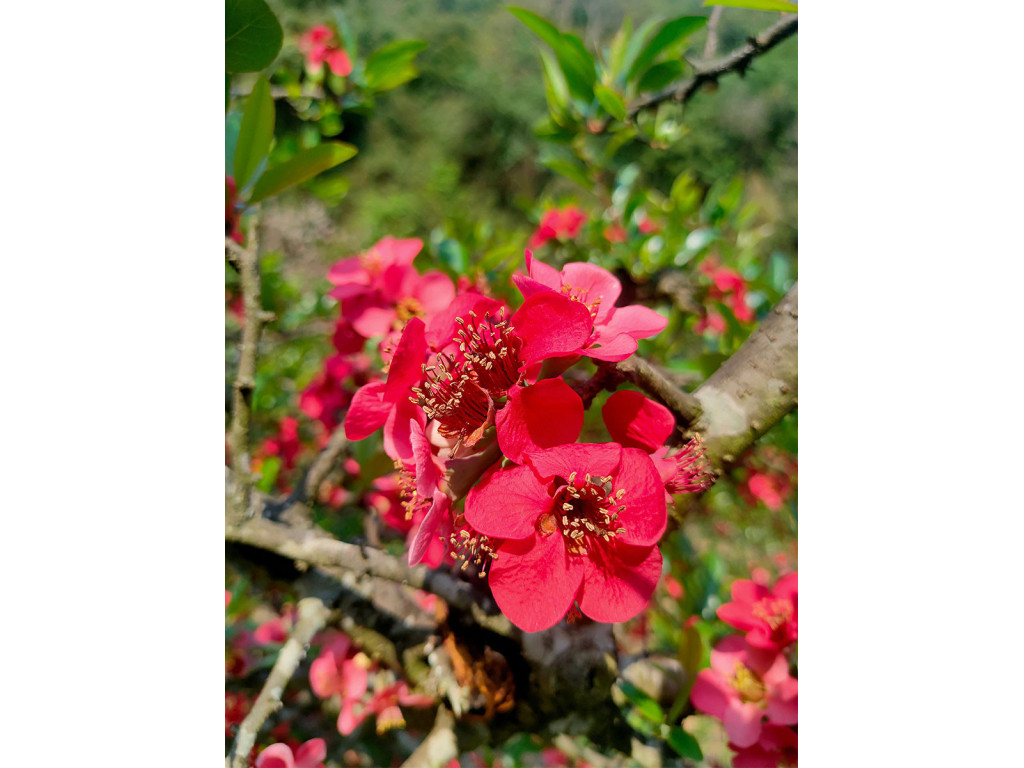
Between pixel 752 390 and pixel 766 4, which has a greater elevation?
pixel 766 4

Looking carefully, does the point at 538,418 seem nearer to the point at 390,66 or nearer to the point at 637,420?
the point at 637,420

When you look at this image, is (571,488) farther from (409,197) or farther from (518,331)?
(409,197)

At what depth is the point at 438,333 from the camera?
1.13ft

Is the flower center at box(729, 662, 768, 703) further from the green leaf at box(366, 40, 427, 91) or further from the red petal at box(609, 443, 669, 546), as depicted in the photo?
the green leaf at box(366, 40, 427, 91)

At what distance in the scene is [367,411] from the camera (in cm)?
36

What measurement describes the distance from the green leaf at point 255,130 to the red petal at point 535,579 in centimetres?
39

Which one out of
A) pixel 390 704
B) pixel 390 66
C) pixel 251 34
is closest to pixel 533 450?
pixel 251 34

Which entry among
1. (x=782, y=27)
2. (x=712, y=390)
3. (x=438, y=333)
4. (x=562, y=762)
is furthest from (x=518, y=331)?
(x=562, y=762)

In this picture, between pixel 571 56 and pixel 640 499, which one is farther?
pixel 571 56

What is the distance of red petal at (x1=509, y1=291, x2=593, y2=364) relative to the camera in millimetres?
299

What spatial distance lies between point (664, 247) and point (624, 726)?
672 millimetres

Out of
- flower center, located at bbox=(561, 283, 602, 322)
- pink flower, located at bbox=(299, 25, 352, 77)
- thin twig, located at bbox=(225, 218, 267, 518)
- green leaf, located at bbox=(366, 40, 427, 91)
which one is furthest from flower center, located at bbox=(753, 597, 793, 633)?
pink flower, located at bbox=(299, 25, 352, 77)

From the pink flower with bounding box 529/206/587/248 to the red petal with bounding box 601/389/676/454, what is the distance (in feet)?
2.71

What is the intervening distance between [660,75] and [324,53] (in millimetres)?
556
